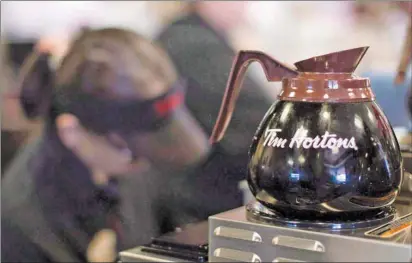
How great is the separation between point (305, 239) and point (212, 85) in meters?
0.67

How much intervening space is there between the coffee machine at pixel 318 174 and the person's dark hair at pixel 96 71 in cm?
51

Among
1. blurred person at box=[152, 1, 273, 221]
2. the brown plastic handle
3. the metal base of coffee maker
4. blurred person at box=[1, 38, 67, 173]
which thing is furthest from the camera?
blurred person at box=[152, 1, 273, 221]

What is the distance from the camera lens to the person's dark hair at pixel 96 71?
1.15m

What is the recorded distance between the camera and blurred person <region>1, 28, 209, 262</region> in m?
1.15

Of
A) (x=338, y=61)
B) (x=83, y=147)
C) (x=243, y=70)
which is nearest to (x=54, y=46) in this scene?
(x=83, y=147)

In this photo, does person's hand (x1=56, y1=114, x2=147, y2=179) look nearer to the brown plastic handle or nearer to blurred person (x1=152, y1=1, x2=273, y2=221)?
blurred person (x1=152, y1=1, x2=273, y2=221)

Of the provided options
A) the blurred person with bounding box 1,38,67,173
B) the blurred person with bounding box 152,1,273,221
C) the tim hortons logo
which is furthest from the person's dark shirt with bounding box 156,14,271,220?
the tim hortons logo

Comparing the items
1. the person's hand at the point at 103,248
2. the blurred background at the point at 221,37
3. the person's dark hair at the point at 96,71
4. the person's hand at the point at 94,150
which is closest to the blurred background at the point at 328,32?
the blurred background at the point at 221,37

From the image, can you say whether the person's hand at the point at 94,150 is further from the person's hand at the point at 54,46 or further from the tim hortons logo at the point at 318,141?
the tim hortons logo at the point at 318,141

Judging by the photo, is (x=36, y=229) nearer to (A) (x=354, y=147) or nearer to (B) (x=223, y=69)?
(B) (x=223, y=69)

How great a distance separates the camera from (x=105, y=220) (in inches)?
46.8

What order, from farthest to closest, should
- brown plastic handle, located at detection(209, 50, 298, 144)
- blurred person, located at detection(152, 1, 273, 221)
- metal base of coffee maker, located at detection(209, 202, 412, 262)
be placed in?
1. blurred person, located at detection(152, 1, 273, 221)
2. brown plastic handle, located at detection(209, 50, 298, 144)
3. metal base of coffee maker, located at detection(209, 202, 412, 262)

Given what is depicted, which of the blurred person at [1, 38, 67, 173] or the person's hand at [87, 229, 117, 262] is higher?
the blurred person at [1, 38, 67, 173]

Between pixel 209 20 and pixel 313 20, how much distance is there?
0.23m
